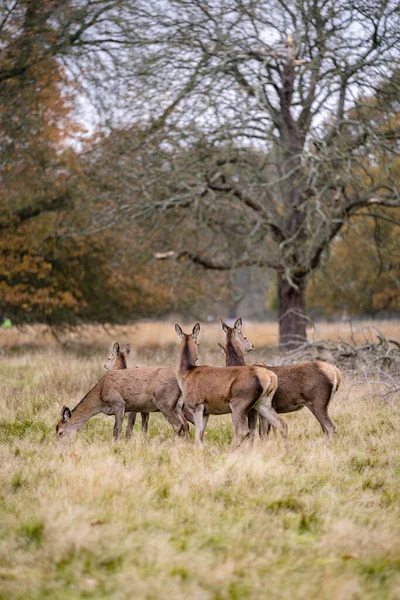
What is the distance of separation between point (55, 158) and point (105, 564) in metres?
17.2

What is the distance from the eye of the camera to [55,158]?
20.9 metres

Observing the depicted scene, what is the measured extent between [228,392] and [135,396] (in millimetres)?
1475

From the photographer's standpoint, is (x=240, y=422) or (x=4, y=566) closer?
(x=4, y=566)

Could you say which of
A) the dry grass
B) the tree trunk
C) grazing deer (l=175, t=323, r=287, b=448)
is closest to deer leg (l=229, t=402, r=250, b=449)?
grazing deer (l=175, t=323, r=287, b=448)

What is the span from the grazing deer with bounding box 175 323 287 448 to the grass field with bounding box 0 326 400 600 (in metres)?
0.28

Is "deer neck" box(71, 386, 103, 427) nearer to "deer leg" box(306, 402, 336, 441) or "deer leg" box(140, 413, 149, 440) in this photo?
"deer leg" box(140, 413, 149, 440)

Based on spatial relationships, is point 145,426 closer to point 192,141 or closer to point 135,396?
point 135,396

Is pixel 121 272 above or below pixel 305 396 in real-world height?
above

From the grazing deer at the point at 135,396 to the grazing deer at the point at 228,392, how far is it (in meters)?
0.30

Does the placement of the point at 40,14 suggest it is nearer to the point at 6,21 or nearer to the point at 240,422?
the point at 6,21

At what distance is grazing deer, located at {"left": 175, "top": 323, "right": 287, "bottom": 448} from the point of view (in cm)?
790

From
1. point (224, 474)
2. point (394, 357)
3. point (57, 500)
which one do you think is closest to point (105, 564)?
point (57, 500)

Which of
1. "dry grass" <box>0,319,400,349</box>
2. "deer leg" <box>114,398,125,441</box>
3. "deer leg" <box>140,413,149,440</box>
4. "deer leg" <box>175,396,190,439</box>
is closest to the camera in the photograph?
"deer leg" <box>114,398,125,441</box>

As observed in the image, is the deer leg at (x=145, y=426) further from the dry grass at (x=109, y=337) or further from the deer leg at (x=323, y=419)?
the dry grass at (x=109, y=337)
